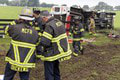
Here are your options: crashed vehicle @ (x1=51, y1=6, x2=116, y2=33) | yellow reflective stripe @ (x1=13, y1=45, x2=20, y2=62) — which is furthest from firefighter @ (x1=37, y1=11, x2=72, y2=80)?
crashed vehicle @ (x1=51, y1=6, x2=116, y2=33)

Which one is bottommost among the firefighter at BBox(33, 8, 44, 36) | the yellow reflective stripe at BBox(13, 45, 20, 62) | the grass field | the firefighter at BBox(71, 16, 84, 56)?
the grass field

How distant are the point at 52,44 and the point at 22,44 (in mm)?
814

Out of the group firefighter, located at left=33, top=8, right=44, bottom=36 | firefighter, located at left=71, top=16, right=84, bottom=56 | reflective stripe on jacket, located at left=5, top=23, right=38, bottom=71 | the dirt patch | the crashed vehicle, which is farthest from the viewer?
the crashed vehicle

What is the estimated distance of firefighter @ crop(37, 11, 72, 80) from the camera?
509 cm

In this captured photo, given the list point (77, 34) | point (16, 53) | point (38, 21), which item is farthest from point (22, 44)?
point (77, 34)

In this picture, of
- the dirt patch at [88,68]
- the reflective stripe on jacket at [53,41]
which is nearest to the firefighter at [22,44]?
the reflective stripe on jacket at [53,41]

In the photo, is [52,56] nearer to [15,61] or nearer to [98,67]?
[15,61]

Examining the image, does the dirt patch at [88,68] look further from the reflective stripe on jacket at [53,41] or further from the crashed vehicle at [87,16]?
the crashed vehicle at [87,16]

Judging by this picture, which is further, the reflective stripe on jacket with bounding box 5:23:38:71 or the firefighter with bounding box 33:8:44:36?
the firefighter with bounding box 33:8:44:36

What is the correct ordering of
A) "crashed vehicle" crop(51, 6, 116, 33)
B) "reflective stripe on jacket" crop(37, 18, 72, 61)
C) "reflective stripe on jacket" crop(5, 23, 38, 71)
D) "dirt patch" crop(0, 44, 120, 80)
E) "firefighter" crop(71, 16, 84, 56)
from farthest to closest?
"crashed vehicle" crop(51, 6, 116, 33) < "firefighter" crop(71, 16, 84, 56) < "dirt patch" crop(0, 44, 120, 80) < "reflective stripe on jacket" crop(37, 18, 72, 61) < "reflective stripe on jacket" crop(5, 23, 38, 71)

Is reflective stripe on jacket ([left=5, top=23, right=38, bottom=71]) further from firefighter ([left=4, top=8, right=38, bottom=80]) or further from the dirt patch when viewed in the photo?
the dirt patch

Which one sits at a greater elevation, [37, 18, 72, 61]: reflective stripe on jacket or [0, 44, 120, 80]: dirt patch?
[37, 18, 72, 61]: reflective stripe on jacket

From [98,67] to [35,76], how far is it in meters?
2.36

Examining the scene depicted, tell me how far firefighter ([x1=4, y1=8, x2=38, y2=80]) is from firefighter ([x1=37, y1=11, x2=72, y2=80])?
15.6 inches
